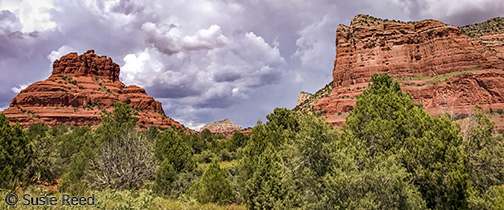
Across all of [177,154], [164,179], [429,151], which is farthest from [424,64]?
[164,179]

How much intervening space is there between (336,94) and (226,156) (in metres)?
53.1

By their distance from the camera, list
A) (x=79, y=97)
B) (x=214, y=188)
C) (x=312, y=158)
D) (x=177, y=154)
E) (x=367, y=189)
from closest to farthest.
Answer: (x=367, y=189), (x=312, y=158), (x=214, y=188), (x=177, y=154), (x=79, y=97)

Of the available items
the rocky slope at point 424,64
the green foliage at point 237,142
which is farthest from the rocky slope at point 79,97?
the rocky slope at point 424,64

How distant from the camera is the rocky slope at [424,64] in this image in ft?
250

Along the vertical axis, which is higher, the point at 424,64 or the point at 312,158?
the point at 424,64

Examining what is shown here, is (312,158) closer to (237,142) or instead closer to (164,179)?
(164,179)

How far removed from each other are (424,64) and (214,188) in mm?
93809

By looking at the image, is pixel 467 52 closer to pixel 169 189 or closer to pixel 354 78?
pixel 354 78

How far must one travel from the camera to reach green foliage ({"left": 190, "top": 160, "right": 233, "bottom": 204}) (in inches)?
755

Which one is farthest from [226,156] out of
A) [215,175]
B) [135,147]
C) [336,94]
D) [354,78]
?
[354,78]

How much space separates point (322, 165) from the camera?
12234 mm

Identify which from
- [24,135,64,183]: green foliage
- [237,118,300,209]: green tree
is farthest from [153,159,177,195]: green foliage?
[24,135,64,183]: green foliage

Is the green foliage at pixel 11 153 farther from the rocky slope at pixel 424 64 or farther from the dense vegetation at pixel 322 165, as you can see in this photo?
the rocky slope at pixel 424 64

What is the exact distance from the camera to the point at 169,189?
78.3 ft
